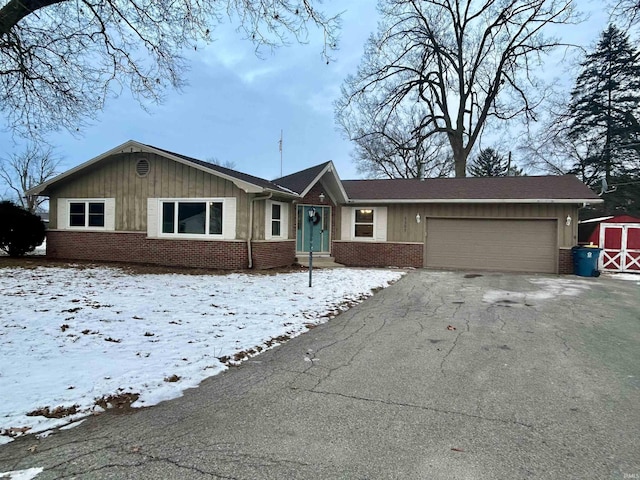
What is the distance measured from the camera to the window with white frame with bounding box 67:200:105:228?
13.5 metres

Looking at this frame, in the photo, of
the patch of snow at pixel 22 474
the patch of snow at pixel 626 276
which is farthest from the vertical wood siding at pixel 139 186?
the patch of snow at pixel 626 276

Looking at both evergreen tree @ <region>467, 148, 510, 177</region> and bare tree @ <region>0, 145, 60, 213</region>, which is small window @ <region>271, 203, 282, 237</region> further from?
bare tree @ <region>0, 145, 60, 213</region>

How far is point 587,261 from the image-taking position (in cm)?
1290

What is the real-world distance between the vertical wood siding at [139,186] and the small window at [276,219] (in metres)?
1.31

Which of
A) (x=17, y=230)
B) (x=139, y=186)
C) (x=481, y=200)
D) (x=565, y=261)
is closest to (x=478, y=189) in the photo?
(x=481, y=200)

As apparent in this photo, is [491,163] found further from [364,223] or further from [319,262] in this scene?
[319,262]

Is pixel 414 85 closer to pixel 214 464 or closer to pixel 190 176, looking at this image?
pixel 190 176

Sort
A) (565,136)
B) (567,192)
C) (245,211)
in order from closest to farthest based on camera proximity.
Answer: (245,211) < (567,192) < (565,136)

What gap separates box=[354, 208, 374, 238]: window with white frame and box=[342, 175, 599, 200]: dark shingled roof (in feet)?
2.02

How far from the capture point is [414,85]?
1019 inches

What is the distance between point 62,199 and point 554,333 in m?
15.8

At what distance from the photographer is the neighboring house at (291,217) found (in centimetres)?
1216

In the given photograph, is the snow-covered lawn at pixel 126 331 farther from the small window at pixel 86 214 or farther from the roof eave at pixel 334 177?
the roof eave at pixel 334 177

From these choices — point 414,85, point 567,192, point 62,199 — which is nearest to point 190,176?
point 62,199
